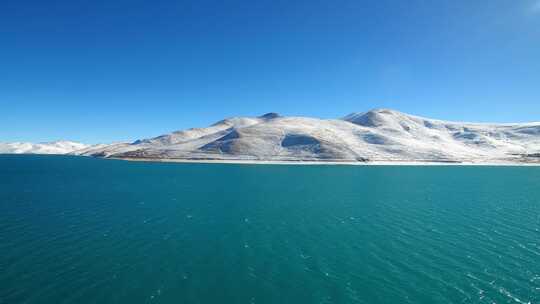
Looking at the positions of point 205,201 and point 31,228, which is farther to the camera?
point 205,201

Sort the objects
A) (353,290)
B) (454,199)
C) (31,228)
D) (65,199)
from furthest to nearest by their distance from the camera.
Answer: (454,199) → (65,199) → (31,228) → (353,290)

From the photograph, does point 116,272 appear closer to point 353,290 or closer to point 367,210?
point 353,290

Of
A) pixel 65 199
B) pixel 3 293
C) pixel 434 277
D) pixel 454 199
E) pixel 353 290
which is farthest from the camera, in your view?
pixel 454 199

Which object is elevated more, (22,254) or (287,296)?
(22,254)

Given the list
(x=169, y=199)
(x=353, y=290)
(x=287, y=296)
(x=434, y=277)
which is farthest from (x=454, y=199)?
(x=169, y=199)

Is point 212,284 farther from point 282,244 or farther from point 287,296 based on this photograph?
point 282,244

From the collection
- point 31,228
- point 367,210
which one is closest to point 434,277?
point 367,210
